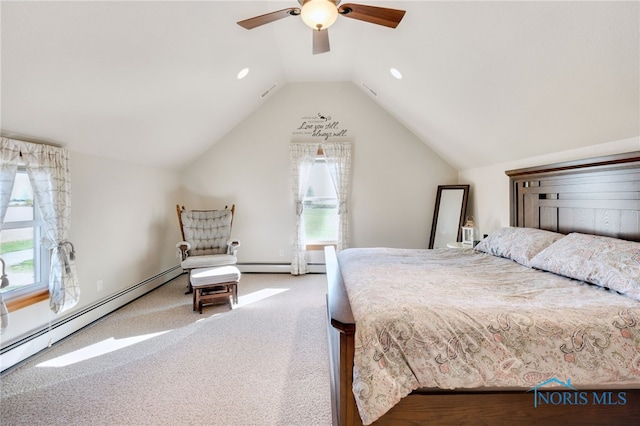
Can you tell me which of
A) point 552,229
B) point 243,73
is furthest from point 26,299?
point 552,229

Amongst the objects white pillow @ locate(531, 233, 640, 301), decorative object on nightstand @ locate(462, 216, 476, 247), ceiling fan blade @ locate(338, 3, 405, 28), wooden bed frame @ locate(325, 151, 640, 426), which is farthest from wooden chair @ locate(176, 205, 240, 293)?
white pillow @ locate(531, 233, 640, 301)

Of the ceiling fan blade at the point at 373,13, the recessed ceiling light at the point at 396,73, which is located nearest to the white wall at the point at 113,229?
the ceiling fan blade at the point at 373,13

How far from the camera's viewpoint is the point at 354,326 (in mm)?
1423

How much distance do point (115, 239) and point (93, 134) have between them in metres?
1.32

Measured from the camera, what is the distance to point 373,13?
1.94 meters

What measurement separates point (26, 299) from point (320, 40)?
10.6 ft

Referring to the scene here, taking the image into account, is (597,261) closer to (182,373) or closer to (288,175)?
(182,373)

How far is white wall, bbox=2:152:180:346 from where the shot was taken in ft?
9.57

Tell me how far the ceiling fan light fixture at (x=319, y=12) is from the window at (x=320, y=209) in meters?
3.20

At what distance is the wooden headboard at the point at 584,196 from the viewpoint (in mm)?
2113

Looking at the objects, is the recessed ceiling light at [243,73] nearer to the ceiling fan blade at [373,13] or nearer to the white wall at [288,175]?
the white wall at [288,175]

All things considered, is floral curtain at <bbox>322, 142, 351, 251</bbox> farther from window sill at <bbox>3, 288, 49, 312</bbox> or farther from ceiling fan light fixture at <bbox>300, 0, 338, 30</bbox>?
window sill at <bbox>3, 288, 49, 312</bbox>

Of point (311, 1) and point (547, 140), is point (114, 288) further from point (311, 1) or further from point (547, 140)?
point (547, 140)

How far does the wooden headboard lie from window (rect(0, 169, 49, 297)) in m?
4.86
